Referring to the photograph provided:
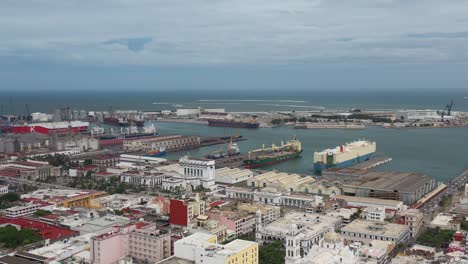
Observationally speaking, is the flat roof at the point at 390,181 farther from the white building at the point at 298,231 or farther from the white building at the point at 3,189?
the white building at the point at 3,189

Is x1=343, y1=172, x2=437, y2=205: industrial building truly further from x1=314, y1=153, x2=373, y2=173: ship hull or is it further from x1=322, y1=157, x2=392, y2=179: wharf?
x1=314, y1=153, x2=373, y2=173: ship hull

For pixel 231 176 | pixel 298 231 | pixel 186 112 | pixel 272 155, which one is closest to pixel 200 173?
pixel 231 176

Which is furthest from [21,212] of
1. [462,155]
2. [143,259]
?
[462,155]

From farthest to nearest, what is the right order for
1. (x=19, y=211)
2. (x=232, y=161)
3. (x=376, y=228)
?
(x=232, y=161) → (x=19, y=211) → (x=376, y=228)

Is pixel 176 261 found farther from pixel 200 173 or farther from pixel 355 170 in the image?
pixel 355 170

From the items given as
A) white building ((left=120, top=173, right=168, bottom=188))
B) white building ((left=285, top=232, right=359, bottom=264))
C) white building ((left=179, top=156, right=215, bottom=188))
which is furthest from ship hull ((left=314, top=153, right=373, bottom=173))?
white building ((left=285, top=232, right=359, bottom=264))

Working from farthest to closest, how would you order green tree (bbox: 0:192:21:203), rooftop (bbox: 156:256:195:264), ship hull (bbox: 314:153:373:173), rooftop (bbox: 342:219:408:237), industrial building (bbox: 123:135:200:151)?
industrial building (bbox: 123:135:200:151) < ship hull (bbox: 314:153:373:173) < green tree (bbox: 0:192:21:203) < rooftop (bbox: 342:219:408:237) < rooftop (bbox: 156:256:195:264)
